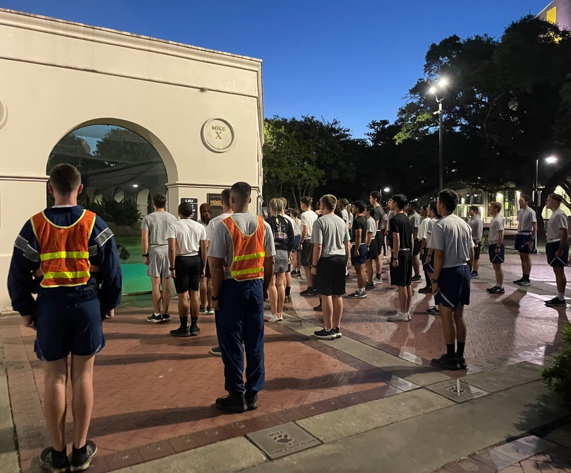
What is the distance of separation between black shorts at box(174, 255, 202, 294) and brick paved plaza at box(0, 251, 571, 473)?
2.30ft

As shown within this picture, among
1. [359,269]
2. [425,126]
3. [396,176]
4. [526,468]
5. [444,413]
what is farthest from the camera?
[396,176]

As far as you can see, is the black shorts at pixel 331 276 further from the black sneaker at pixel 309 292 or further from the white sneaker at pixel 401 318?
the black sneaker at pixel 309 292

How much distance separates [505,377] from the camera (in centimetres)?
445

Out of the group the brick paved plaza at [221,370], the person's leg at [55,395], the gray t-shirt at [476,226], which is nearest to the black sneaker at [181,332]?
the brick paved plaza at [221,370]

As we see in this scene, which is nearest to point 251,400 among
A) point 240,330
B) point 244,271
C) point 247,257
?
point 240,330

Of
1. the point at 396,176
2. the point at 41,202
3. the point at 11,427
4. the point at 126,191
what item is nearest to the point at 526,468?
the point at 11,427

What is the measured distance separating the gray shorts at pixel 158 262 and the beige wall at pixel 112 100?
2.31 meters

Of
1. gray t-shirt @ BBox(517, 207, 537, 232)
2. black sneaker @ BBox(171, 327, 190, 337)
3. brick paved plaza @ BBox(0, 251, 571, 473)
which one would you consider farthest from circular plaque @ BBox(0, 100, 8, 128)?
gray t-shirt @ BBox(517, 207, 537, 232)

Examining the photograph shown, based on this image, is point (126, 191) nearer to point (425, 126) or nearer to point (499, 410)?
point (499, 410)

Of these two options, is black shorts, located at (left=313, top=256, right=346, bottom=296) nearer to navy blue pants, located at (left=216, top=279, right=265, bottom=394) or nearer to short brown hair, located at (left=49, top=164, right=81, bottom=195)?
navy blue pants, located at (left=216, top=279, right=265, bottom=394)

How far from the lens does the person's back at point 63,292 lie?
271 centimetres

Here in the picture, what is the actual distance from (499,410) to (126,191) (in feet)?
25.6

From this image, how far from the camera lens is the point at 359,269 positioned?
8547mm

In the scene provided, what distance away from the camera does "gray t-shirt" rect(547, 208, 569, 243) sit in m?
7.71
